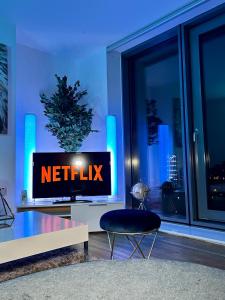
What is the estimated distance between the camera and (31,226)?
2230 mm

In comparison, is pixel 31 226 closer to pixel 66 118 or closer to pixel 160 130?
pixel 66 118

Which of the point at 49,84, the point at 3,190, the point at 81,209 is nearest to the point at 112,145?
the point at 81,209

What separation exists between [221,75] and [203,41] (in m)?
0.51

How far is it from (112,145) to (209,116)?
139cm

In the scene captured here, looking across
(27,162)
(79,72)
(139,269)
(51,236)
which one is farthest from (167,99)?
(139,269)

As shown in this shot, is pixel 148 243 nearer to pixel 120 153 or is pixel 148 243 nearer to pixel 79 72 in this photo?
pixel 120 153

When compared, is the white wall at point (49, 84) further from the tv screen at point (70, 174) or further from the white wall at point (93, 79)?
the tv screen at point (70, 174)

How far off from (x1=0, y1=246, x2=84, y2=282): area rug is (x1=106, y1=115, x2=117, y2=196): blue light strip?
4.83 ft

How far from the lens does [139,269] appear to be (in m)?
1.00

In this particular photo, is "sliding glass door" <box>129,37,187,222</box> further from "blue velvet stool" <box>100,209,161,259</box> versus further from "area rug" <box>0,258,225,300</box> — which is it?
"area rug" <box>0,258,225,300</box>

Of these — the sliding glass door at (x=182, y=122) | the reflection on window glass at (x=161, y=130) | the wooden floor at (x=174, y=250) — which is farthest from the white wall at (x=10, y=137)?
the reflection on window glass at (x=161, y=130)

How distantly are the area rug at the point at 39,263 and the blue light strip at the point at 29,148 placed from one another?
1.38 meters

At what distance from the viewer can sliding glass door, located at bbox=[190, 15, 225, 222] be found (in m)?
3.18

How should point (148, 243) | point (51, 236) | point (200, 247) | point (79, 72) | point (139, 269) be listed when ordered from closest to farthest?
point (139, 269) → point (51, 236) → point (200, 247) → point (148, 243) → point (79, 72)
